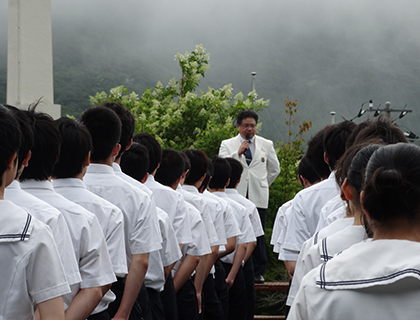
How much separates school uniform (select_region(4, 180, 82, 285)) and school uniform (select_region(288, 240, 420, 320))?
97 cm

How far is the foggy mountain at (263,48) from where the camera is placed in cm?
4866

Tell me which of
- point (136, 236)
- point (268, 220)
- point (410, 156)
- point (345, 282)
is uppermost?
point (410, 156)

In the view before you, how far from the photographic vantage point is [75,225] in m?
2.16

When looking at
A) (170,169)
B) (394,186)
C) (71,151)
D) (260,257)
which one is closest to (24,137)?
(71,151)

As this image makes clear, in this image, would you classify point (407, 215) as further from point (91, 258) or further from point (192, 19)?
point (192, 19)

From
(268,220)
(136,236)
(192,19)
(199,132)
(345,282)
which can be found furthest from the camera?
(192,19)

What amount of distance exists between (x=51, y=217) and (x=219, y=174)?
335 cm

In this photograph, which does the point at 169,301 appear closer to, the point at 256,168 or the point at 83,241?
the point at 83,241

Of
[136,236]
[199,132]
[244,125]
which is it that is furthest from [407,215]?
[199,132]

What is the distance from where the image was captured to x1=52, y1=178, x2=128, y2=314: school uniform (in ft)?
8.02

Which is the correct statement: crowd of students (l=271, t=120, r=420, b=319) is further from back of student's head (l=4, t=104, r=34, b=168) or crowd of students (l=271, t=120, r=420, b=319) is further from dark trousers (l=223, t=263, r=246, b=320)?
dark trousers (l=223, t=263, r=246, b=320)

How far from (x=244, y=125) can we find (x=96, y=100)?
11.6ft

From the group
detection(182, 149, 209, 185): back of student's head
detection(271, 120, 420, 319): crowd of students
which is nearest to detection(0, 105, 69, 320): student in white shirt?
detection(271, 120, 420, 319): crowd of students

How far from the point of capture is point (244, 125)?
727 centimetres
